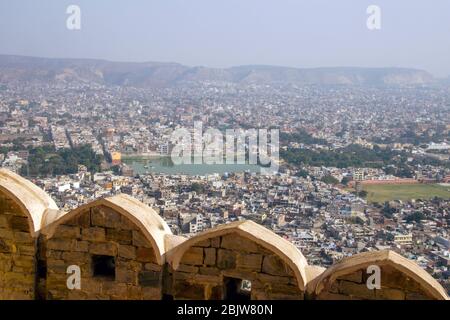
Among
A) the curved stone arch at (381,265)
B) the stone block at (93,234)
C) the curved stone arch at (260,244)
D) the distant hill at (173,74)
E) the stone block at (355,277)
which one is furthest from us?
the distant hill at (173,74)

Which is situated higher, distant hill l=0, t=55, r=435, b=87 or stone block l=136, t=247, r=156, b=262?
distant hill l=0, t=55, r=435, b=87

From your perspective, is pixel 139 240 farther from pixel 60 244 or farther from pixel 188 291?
pixel 60 244

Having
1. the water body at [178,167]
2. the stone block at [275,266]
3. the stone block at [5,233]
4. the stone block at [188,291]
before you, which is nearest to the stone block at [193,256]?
the stone block at [188,291]

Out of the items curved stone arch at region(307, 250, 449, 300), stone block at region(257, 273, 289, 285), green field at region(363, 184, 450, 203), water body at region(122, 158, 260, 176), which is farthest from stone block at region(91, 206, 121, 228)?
water body at region(122, 158, 260, 176)

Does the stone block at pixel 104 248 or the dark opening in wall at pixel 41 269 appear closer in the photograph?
the stone block at pixel 104 248

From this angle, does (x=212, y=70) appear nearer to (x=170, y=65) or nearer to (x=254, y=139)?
(x=170, y=65)

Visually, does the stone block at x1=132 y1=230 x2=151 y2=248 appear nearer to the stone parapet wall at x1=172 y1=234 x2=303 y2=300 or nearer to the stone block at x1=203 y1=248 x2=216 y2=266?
the stone parapet wall at x1=172 y1=234 x2=303 y2=300

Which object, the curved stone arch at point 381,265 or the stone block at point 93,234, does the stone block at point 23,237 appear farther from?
the curved stone arch at point 381,265
